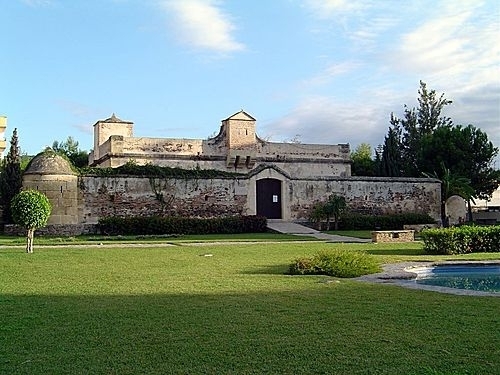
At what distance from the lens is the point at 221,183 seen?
1308 inches

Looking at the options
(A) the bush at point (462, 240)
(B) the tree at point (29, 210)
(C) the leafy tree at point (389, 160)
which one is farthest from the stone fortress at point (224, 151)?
(A) the bush at point (462, 240)

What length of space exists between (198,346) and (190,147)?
34053mm

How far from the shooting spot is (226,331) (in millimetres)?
6648

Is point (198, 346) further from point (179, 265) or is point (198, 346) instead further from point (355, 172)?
point (355, 172)

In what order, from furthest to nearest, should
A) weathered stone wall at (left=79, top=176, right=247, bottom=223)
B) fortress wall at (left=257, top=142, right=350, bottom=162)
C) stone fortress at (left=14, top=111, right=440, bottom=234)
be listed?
1. fortress wall at (left=257, top=142, right=350, bottom=162)
2. weathered stone wall at (left=79, top=176, right=247, bottom=223)
3. stone fortress at (left=14, top=111, right=440, bottom=234)

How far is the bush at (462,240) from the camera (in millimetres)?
17297

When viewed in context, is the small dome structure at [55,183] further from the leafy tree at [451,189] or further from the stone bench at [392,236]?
the leafy tree at [451,189]

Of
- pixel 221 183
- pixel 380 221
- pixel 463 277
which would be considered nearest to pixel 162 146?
pixel 221 183

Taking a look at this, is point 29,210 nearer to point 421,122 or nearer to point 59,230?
point 59,230

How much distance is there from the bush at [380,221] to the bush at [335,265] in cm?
2010

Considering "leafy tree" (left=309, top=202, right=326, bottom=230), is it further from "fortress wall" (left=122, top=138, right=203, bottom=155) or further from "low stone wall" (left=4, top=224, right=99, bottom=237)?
"low stone wall" (left=4, top=224, right=99, bottom=237)

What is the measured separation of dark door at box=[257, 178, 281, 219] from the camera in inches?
1348

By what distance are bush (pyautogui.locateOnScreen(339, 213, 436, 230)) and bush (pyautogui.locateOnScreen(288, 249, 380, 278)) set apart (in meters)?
20.1

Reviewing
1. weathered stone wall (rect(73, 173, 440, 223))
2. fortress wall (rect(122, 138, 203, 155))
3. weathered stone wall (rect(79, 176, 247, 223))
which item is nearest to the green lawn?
weathered stone wall (rect(79, 176, 247, 223))
